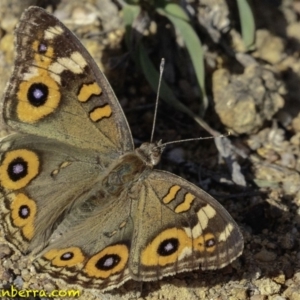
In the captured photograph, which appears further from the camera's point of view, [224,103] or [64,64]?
[224,103]

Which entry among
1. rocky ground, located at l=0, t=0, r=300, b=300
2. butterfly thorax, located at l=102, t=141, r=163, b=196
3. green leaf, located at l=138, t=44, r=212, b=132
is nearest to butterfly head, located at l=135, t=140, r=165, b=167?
butterfly thorax, located at l=102, t=141, r=163, b=196

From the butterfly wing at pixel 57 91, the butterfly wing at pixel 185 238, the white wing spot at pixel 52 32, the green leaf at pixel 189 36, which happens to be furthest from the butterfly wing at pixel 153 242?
the green leaf at pixel 189 36

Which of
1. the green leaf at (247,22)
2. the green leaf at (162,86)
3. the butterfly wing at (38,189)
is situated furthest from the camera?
the green leaf at (247,22)

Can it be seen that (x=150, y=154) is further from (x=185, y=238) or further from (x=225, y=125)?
(x=225, y=125)

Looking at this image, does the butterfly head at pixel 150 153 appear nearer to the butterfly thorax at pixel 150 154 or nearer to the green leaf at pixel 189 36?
the butterfly thorax at pixel 150 154

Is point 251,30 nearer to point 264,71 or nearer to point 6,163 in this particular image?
point 264,71

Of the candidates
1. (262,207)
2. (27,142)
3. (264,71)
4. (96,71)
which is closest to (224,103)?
(264,71)
